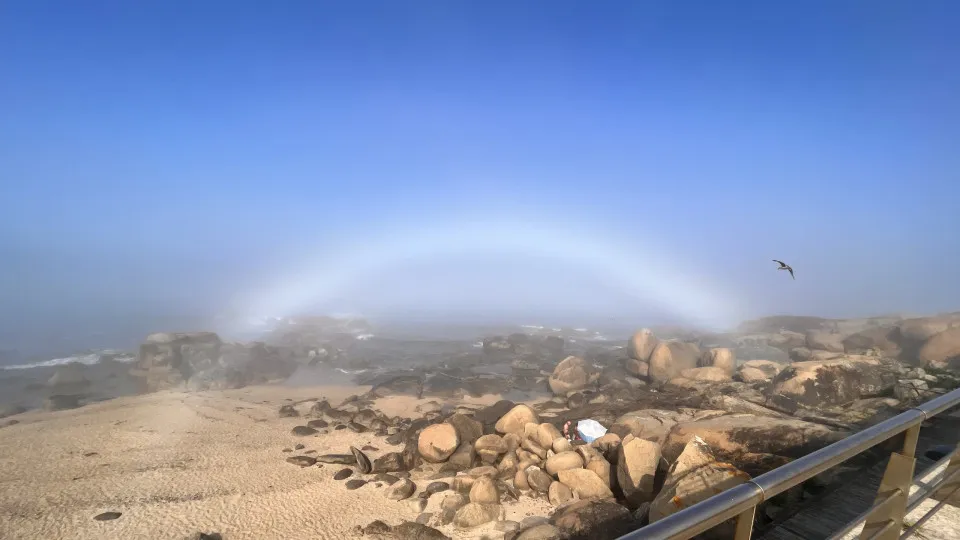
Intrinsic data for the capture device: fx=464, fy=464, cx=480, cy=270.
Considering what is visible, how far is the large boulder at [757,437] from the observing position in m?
9.77

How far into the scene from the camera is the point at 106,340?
5025 cm

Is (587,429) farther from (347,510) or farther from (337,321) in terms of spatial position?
(337,321)

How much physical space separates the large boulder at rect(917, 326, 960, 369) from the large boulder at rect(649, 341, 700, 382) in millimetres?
9247

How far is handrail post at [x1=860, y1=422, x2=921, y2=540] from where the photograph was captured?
2607 millimetres

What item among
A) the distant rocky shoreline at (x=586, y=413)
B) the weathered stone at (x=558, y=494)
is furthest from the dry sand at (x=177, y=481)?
the distant rocky shoreline at (x=586, y=413)

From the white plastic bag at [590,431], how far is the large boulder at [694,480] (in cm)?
521

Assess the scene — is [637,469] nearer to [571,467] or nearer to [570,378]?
[571,467]

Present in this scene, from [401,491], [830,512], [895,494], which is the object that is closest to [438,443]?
[401,491]

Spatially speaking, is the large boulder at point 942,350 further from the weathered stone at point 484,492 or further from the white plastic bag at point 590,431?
the weathered stone at point 484,492

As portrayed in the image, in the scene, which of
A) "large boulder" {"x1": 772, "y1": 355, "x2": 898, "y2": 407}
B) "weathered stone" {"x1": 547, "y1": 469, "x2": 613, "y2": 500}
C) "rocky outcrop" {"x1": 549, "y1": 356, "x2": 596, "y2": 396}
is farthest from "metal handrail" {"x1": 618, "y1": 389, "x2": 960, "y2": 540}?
"rocky outcrop" {"x1": 549, "y1": 356, "x2": 596, "y2": 396}

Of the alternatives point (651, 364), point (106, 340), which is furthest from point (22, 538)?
point (106, 340)

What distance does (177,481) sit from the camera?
1288cm

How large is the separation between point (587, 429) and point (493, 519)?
4.70 m

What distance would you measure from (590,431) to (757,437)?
4.61 meters
